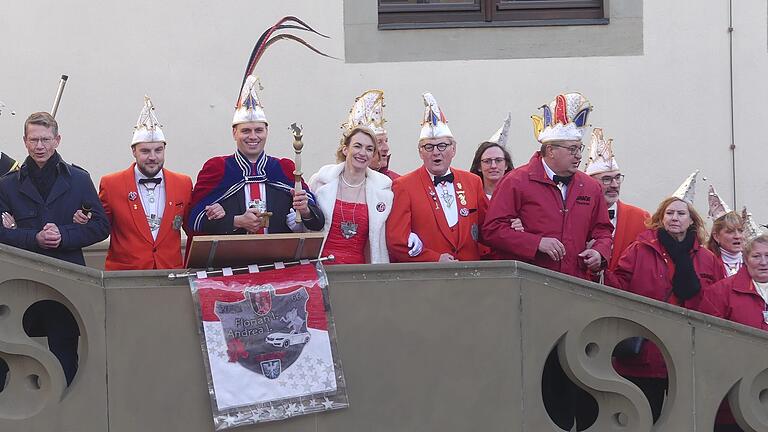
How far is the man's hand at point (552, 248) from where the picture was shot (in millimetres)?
7945

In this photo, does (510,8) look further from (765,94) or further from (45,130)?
(45,130)

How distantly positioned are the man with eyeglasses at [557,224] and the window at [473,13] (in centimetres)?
324

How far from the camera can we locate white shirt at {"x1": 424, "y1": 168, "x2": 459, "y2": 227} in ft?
27.4

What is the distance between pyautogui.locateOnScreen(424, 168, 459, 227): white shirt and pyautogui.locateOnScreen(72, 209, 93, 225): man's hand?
207 cm

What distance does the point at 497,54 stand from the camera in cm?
1141

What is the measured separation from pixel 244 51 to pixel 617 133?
122 inches

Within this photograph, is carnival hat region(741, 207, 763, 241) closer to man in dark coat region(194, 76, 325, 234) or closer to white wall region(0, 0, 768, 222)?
white wall region(0, 0, 768, 222)

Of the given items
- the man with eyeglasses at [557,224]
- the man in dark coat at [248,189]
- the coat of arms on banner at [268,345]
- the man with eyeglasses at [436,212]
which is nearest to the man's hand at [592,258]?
the man with eyeglasses at [557,224]

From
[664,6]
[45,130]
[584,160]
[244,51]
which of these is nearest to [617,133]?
[584,160]

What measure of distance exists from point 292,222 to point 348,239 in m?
0.48

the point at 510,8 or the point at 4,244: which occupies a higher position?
the point at 510,8

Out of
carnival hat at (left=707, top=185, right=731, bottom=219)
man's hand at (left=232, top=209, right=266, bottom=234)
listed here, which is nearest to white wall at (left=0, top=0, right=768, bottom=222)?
carnival hat at (left=707, top=185, right=731, bottom=219)

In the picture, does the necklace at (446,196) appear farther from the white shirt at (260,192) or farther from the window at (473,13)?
the window at (473,13)

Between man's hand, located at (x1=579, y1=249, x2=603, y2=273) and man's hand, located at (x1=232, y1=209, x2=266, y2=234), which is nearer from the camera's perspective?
man's hand, located at (x1=232, y1=209, x2=266, y2=234)
